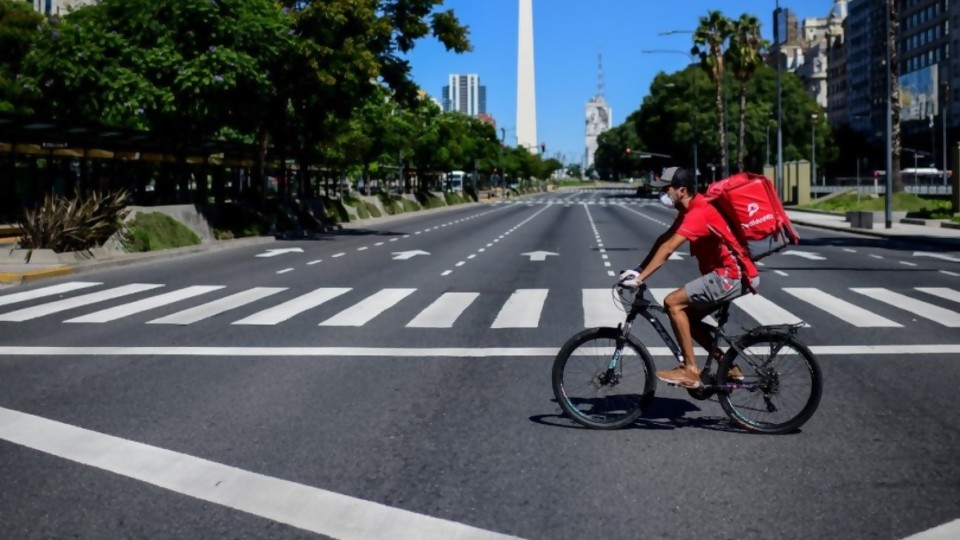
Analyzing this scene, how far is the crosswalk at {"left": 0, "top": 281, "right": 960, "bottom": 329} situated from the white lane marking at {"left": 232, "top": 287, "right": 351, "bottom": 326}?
1cm

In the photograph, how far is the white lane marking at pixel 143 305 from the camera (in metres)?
14.6

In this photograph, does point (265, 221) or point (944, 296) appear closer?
point (944, 296)

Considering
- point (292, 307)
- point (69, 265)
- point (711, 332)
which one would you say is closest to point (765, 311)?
point (292, 307)

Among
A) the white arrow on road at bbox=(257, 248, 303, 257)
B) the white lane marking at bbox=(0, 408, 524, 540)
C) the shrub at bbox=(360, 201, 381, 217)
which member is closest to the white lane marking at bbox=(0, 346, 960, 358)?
the white lane marking at bbox=(0, 408, 524, 540)

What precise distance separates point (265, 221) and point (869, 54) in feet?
427

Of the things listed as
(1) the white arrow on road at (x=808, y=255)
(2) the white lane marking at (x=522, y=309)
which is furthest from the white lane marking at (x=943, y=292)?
(1) the white arrow on road at (x=808, y=255)

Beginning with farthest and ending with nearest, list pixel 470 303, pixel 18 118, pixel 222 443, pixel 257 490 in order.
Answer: pixel 18 118 < pixel 470 303 < pixel 222 443 < pixel 257 490

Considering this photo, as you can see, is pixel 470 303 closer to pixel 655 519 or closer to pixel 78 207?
pixel 655 519

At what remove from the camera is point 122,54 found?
31938mm

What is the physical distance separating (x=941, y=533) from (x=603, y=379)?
2794mm

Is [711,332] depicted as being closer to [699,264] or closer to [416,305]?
[699,264]

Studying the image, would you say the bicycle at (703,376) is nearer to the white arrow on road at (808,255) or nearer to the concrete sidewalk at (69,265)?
the concrete sidewalk at (69,265)

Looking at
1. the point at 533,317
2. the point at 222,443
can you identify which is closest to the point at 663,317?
the point at 533,317

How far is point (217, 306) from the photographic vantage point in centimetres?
1598
